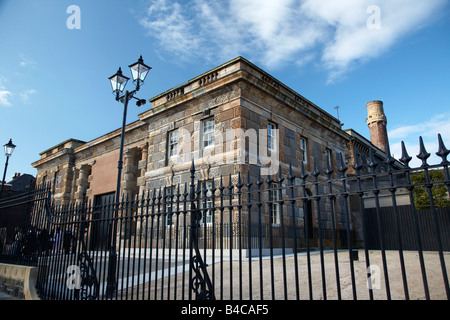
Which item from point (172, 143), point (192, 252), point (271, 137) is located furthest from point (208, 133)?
point (192, 252)

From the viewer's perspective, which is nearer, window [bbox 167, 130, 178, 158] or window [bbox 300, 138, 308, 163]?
window [bbox 167, 130, 178, 158]

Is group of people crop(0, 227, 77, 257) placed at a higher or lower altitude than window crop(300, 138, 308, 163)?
lower

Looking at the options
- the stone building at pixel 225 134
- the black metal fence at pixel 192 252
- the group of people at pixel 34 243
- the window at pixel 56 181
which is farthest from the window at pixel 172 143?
the window at pixel 56 181

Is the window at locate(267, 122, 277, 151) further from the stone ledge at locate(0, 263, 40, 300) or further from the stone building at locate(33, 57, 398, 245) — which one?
the stone ledge at locate(0, 263, 40, 300)

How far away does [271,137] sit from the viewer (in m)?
14.1

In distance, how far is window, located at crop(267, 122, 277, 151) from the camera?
13.8 metres

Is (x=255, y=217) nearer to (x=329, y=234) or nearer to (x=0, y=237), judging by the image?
(x=329, y=234)

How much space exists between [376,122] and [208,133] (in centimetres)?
2893

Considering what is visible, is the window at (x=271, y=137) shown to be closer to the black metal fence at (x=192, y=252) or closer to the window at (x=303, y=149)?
the window at (x=303, y=149)

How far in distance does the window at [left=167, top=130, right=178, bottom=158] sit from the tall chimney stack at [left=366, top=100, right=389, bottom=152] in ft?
89.0

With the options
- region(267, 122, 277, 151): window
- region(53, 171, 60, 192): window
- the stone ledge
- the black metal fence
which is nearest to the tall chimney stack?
region(267, 122, 277, 151): window

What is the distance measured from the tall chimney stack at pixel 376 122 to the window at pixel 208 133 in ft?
88.0
